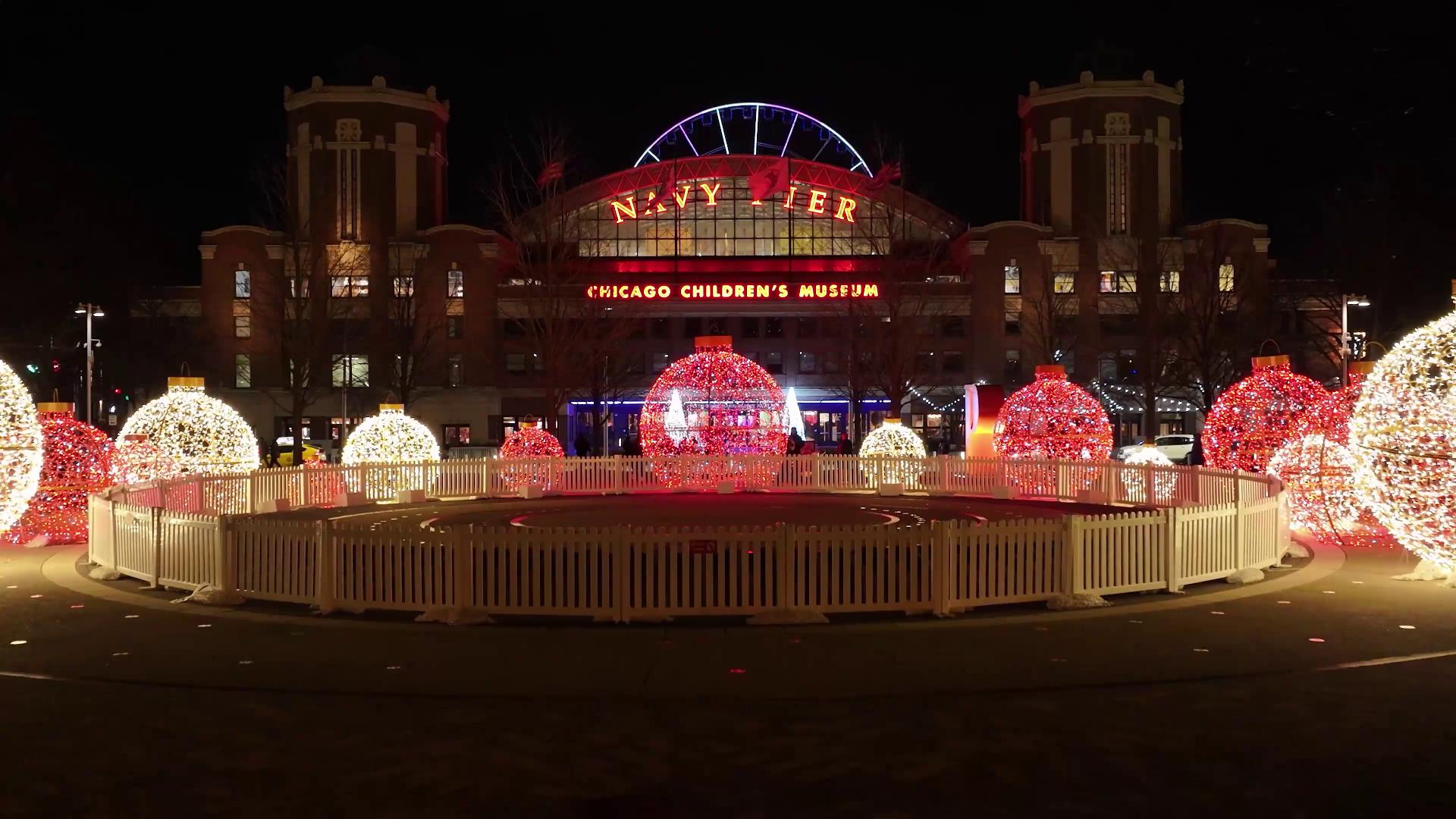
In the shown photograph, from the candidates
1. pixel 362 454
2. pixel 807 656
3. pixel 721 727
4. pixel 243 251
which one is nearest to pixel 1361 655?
pixel 807 656

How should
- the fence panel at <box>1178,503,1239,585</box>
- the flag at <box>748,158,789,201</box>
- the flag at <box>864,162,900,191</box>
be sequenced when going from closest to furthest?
the fence panel at <box>1178,503,1239,585</box>, the flag at <box>864,162,900,191</box>, the flag at <box>748,158,789,201</box>

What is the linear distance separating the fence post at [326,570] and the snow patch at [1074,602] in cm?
755

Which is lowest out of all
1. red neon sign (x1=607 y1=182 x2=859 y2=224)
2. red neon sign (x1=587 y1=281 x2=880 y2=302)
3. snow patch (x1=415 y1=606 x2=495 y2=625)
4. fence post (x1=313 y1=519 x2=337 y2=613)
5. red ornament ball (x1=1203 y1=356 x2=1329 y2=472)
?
snow patch (x1=415 y1=606 x2=495 y2=625)

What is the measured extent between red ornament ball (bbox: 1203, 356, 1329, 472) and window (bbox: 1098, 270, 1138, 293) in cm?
3594

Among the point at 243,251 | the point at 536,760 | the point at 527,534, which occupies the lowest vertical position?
the point at 536,760

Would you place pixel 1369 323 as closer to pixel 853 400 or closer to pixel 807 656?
pixel 853 400

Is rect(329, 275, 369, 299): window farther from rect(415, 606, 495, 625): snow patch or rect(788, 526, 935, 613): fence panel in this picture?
rect(788, 526, 935, 613): fence panel

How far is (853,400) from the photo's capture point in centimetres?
4606

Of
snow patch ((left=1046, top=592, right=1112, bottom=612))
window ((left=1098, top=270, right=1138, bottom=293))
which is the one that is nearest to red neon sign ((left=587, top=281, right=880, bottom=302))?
window ((left=1098, top=270, right=1138, bottom=293))

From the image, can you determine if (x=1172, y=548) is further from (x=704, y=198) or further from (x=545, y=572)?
(x=704, y=198)

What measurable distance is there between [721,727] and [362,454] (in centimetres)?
2172

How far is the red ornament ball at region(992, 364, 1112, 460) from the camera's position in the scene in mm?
28547

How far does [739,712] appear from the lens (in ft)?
29.3

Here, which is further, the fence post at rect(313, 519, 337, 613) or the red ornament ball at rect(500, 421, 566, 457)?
the red ornament ball at rect(500, 421, 566, 457)
